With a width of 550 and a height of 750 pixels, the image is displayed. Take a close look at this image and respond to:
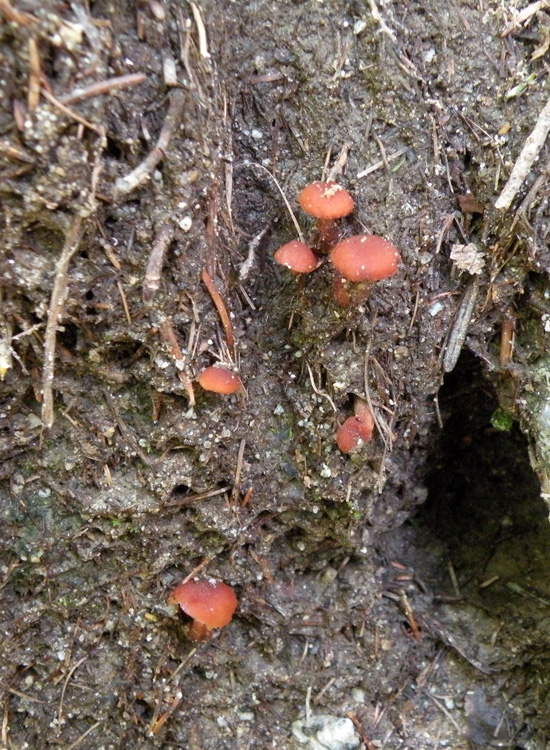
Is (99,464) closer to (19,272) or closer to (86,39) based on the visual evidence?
(19,272)

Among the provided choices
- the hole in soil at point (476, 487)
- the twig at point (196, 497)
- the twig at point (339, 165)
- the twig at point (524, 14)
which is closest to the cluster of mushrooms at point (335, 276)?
the twig at point (339, 165)

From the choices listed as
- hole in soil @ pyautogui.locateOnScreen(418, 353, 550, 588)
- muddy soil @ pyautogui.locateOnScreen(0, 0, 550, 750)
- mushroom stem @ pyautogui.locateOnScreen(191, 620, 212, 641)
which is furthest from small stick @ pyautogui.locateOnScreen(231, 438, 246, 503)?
hole in soil @ pyautogui.locateOnScreen(418, 353, 550, 588)

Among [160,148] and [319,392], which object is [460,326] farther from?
[160,148]

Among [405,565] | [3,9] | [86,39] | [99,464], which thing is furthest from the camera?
[405,565]

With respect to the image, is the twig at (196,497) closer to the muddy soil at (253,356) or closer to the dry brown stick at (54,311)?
the muddy soil at (253,356)

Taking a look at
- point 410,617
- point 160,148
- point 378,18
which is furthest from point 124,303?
point 410,617

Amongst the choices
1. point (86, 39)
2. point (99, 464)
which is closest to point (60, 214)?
point (86, 39)
